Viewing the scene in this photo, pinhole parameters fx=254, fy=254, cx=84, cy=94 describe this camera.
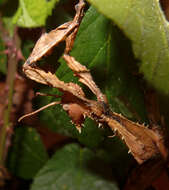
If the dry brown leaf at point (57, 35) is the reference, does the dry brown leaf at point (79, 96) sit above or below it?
below

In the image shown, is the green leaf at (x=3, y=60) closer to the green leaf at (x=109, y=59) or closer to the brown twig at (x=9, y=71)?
the brown twig at (x=9, y=71)

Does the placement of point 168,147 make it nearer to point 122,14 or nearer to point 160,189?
point 160,189

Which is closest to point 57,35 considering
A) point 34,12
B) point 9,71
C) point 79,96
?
point 79,96

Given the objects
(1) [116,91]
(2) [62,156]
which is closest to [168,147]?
(1) [116,91]

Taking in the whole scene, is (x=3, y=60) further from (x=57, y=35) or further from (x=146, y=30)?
(x=146, y=30)

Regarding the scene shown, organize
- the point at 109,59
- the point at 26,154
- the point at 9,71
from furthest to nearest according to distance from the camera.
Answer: the point at 26,154, the point at 9,71, the point at 109,59

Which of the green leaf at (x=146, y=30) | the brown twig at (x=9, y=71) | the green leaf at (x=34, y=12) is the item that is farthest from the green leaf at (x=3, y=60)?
the green leaf at (x=146, y=30)
